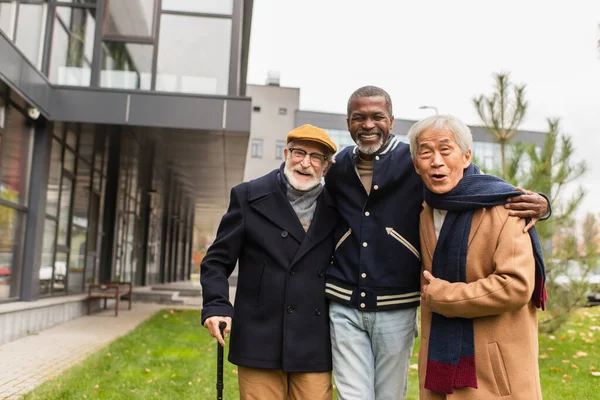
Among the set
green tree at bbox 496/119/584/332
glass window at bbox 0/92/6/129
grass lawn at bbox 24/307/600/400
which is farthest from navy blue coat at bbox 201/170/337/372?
glass window at bbox 0/92/6/129

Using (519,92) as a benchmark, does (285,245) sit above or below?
below

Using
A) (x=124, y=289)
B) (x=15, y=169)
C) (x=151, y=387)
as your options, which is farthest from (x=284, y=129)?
(x=151, y=387)

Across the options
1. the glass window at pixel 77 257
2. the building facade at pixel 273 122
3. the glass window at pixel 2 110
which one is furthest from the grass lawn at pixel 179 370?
the building facade at pixel 273 122

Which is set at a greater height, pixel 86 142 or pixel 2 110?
pixel 86 142

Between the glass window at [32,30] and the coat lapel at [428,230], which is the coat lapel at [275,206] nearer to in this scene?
the coat lapel at [428,230]

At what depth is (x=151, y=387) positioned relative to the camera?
5426 mm

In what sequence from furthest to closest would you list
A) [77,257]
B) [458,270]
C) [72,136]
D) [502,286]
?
1. [77,257]
2. [72,136]
3. [458,270]
4. [502,286]

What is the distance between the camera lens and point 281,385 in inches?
114

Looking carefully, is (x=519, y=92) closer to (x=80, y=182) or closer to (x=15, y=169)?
(x=15, y=169)

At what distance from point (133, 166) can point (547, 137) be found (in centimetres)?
954

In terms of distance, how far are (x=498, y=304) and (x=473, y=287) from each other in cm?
11

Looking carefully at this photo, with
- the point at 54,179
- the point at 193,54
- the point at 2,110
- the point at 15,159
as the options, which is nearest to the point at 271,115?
the point at 193,54

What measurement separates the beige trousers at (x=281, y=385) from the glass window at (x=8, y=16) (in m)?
8.55

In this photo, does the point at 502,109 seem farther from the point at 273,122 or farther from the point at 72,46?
the point at 273,122
